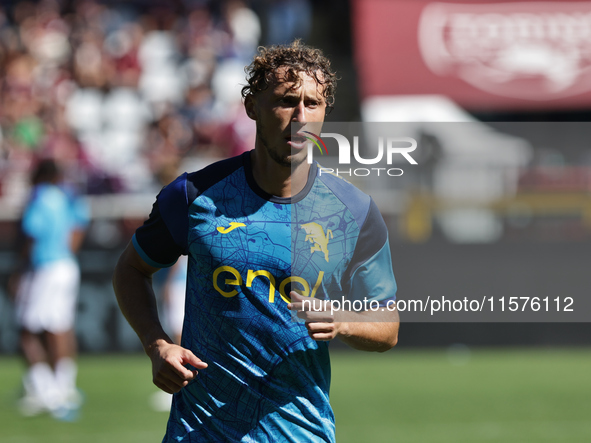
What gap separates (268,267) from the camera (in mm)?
3180

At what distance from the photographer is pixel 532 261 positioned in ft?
35.2

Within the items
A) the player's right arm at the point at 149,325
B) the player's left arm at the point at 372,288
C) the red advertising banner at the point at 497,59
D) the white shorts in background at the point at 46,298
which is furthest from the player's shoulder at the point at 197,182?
the red advertising banner at the point at 497,59

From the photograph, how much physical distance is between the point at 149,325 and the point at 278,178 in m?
0.74

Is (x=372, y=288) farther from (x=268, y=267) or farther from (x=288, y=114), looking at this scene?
(x=288, y=114)

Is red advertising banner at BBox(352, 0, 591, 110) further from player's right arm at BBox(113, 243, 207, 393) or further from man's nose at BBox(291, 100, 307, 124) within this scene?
man's nose at BBox(291, 100, 307, 124)

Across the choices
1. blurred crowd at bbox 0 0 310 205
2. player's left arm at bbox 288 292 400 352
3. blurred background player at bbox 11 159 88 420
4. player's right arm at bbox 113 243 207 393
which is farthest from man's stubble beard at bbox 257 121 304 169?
blurred crowd at bbox 0 0 310 205

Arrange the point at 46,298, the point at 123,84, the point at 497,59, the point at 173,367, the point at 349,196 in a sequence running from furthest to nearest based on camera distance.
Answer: the point at 497,59 < the point at 123,84 < the point at 46,298 < the point at 349,196 < the point at 173,367

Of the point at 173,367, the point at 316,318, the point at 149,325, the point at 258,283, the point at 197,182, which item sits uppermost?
the point at 197,182

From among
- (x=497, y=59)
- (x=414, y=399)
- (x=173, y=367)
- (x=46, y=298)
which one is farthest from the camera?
(x=497, y=59)

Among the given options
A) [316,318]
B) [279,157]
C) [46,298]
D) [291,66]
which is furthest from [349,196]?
[46,298]

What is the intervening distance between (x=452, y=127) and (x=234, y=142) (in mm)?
4626

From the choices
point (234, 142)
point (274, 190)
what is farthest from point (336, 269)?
point (234, 142)

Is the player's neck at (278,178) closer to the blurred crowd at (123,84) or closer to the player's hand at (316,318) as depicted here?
the player's hand at (316,318)

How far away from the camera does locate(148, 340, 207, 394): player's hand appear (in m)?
2.94
